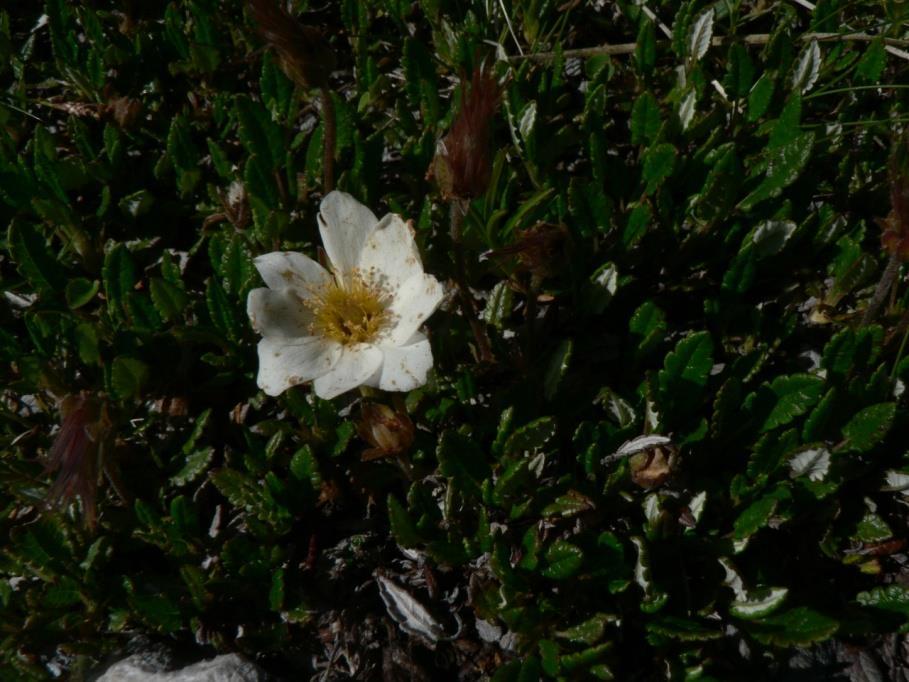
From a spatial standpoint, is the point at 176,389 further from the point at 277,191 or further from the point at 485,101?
the point at 485,101

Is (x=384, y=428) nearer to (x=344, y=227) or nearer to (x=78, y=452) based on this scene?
(x=344, y=227)

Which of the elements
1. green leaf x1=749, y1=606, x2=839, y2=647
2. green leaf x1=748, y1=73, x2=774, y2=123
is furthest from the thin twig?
green leaf x1=749, y1=606, x2=839, y2=647

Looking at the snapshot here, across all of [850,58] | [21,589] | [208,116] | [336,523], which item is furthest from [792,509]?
[208,116]

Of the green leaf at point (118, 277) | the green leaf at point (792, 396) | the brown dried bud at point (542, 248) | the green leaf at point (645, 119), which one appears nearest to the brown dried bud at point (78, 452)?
the green leaf at point (118, 277)

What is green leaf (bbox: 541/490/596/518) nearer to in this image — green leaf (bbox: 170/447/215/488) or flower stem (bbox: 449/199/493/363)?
flower stem (bbox: 449/199/493/363)

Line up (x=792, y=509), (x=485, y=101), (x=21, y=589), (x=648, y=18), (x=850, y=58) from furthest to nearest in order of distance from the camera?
(x=648, y=18) < (x=850, y=58) < (x=21, y=589) < (x=792, y=509) < (x=485, y=101)

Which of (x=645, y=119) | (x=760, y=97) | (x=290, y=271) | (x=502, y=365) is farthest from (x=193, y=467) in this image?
(x=760, y=97)
